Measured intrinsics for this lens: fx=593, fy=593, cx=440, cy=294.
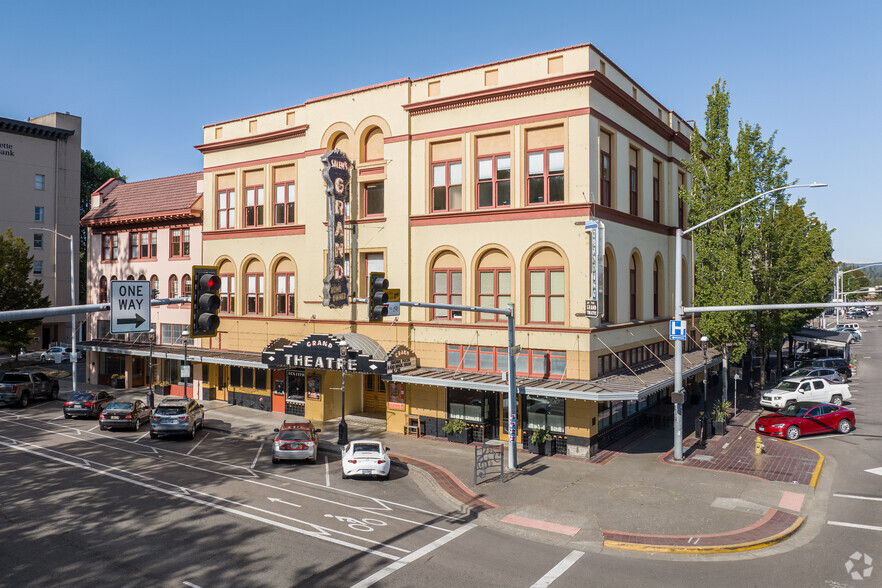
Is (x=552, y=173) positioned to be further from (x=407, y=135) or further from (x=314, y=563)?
(x=314, y=563)

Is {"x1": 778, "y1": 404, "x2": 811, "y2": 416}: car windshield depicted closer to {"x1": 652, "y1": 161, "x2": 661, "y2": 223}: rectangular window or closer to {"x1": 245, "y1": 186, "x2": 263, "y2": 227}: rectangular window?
{"x1": 652, "y1": 161, "x2": 661, "y2": 223}: rectangular window

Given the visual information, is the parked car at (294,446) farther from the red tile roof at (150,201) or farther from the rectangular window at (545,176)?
the red tile roof at (150,201)

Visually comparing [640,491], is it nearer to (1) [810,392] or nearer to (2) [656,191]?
(2) [656,191]

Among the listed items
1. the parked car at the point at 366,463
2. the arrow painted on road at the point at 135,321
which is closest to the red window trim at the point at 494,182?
the parked car at the point at 366,463

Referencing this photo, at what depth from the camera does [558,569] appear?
14281 millimetres

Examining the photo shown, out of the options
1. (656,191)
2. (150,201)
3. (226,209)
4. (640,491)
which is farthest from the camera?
(150,201)

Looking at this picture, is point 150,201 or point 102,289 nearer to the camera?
point 150,201

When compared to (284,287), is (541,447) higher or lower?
lower

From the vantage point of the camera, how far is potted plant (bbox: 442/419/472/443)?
27.2 meters

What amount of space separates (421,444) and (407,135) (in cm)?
1502

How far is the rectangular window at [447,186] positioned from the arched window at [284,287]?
34.7 ft

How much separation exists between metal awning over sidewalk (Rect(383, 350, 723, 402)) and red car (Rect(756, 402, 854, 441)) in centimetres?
415

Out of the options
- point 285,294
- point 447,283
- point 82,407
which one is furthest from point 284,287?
point 82,407

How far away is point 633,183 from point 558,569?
68.5ft
